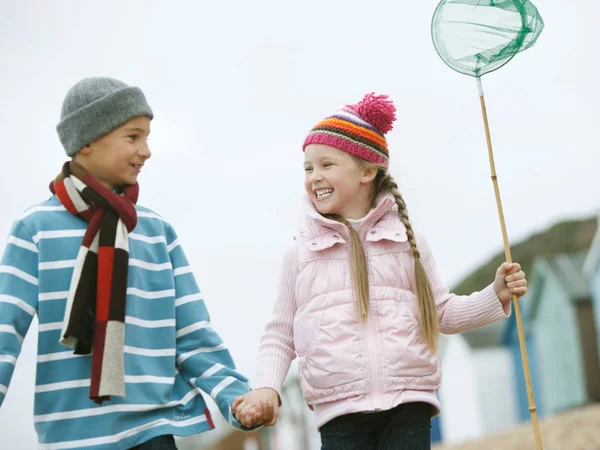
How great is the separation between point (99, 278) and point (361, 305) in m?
0.93

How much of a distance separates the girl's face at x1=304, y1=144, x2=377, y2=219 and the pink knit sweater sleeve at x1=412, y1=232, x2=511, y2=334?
30 centimetres

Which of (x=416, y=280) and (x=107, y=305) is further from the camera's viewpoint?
(x=416, y=280)

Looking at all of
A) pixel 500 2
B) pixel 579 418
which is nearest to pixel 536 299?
pixel 579 418

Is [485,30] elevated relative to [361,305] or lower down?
elevated

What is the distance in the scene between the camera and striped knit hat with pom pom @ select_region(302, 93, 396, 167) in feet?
12.2

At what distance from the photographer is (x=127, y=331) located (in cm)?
342

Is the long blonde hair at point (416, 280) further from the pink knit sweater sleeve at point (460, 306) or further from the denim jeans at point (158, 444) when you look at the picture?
the denim jeans at point (158, 444)

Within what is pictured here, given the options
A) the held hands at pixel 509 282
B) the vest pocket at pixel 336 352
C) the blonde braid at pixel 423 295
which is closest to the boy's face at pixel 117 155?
the vest pocket at pixel 336 352

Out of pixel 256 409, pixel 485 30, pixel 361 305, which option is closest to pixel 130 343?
pixel 256 409

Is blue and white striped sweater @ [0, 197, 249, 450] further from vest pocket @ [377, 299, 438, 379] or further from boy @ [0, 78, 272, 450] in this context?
vest pocket @ [377, 299, 438, 379]

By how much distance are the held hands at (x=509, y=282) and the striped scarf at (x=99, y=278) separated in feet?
4.52

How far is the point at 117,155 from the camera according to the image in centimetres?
354

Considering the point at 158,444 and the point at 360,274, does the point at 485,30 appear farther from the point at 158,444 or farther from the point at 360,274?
the point at 158,444

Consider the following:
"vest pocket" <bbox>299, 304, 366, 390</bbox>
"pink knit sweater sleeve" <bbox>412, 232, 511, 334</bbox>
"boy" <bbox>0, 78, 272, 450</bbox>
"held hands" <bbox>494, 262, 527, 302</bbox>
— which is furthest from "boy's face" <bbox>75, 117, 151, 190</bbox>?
"held hands" <bbox>494, 262, 527, 302</bbox>
